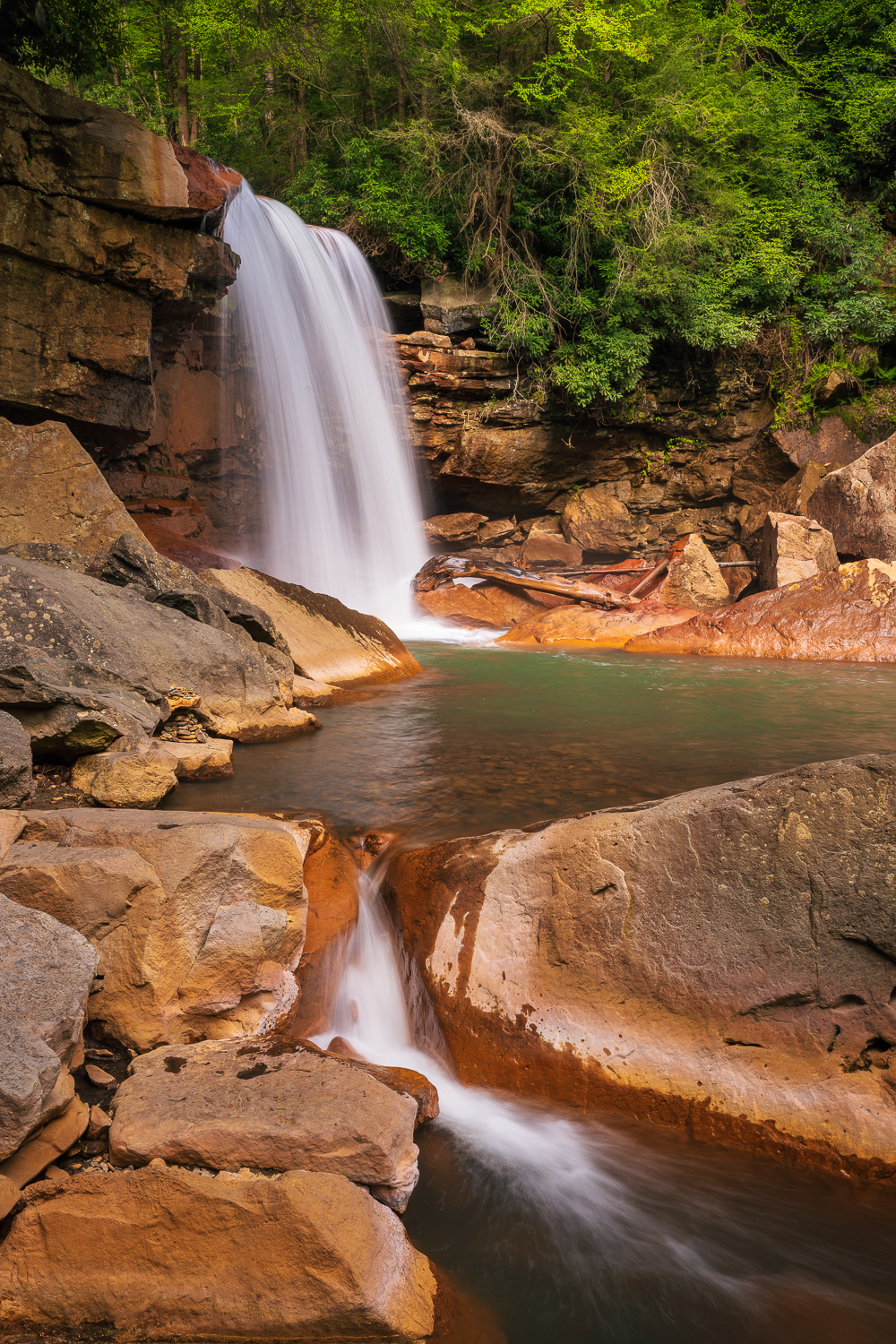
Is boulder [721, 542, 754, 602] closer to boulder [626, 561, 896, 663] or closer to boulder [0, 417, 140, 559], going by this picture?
boulder [626, 561, 896, 663]

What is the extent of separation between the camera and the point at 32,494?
8273mm

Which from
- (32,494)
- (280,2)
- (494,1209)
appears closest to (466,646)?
(32,494)

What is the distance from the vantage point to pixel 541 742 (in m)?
6.36

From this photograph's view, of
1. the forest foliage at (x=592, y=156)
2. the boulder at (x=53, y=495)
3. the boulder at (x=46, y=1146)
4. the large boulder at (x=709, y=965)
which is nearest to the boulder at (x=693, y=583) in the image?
the forest foliage at (x=592, y=156)

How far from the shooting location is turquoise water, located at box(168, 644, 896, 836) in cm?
485

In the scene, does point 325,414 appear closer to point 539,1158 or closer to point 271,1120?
point 539,1158

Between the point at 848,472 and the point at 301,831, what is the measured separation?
13.9m

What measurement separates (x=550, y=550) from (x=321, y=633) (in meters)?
10.3

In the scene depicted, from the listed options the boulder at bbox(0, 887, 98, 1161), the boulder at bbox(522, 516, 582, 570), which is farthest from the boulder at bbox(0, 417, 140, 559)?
the boulder at bbox(522, 516, 582, 570)

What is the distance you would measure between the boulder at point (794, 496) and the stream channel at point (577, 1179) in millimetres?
10710

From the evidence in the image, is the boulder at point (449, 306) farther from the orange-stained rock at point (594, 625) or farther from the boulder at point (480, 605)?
the orange-stained rock at point (594, 625)

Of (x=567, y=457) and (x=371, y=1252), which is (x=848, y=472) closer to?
(x=567, y=457)

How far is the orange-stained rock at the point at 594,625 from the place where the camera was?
Answer: 13.2 metres

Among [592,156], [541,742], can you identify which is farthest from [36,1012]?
[592,156]
